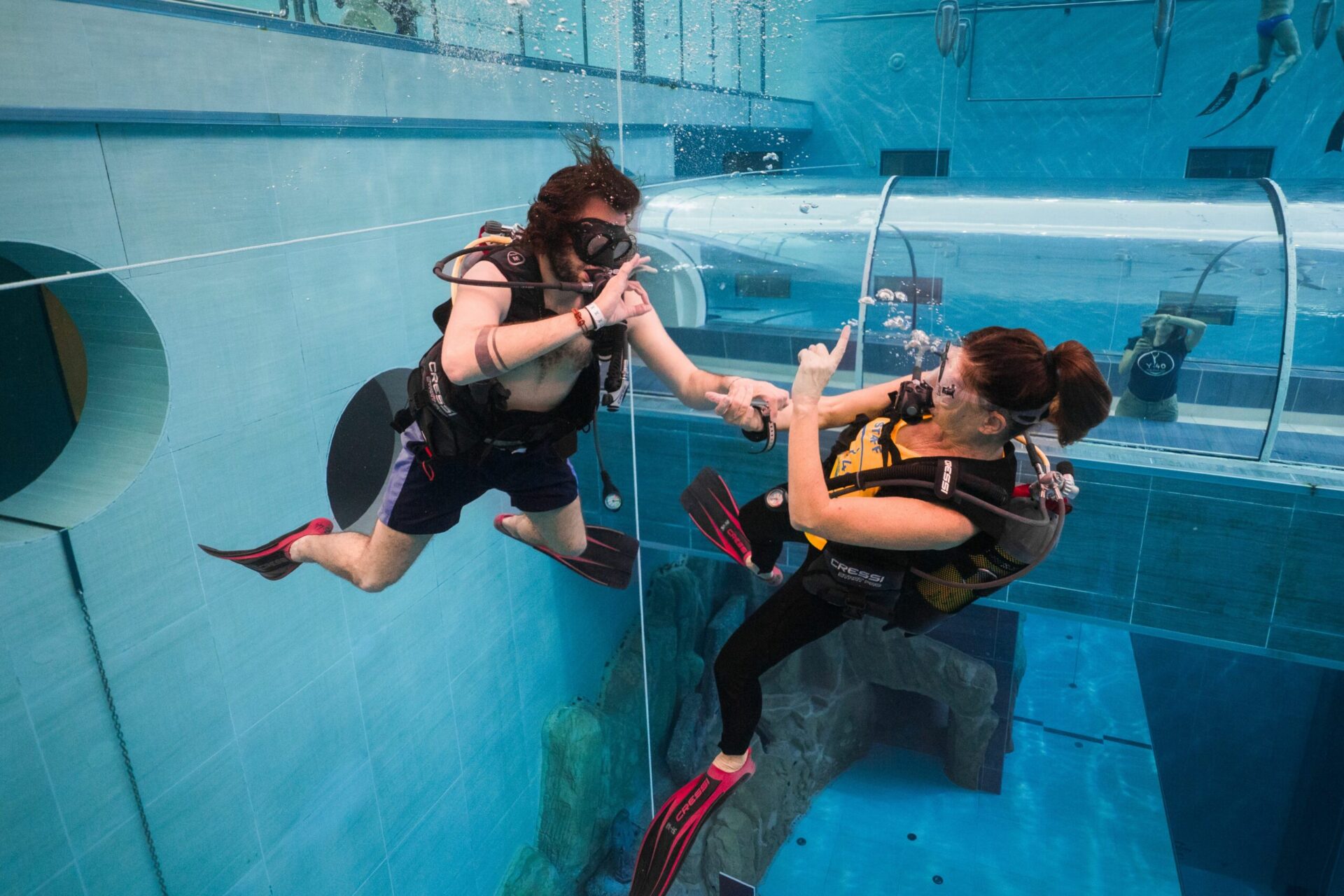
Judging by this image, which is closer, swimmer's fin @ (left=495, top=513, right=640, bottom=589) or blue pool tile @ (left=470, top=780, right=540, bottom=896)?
swimmer's fin @ (left=495, top=513, right=640, bottom=589)

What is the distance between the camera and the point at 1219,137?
661cm

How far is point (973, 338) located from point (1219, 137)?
667 cm

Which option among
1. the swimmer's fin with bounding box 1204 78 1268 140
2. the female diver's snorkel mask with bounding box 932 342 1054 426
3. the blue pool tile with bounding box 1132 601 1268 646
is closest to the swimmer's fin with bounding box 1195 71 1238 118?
the swimmer's fin with bounding box 1204 78 1268 140

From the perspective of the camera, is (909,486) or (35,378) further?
(35,378)

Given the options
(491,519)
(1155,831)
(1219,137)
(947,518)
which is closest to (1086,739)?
(1155,831)

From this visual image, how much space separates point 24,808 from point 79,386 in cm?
122

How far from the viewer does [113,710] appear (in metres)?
2.36

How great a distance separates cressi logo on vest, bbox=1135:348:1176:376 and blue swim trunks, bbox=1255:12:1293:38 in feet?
15.6

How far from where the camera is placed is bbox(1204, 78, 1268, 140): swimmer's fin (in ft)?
21.1

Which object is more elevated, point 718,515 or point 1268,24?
point 1268,24

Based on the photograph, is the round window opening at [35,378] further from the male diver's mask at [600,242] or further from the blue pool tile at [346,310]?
the male diver's mask at [600,242]

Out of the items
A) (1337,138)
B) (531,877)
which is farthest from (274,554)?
(1337,138)

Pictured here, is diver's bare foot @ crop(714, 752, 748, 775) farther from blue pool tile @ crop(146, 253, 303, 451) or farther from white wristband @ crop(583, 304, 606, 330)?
blue pool tile @ crop(146, 253, 303, 451)

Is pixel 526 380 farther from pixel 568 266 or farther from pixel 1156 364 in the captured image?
pixel 1156 364
